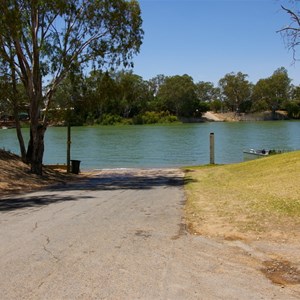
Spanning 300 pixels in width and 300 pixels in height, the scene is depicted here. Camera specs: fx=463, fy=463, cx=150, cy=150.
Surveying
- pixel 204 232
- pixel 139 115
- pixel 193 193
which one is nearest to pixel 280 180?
pixel 193 193

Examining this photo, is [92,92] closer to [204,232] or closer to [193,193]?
[193,193]

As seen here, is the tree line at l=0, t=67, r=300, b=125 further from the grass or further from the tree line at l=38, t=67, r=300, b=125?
the grass

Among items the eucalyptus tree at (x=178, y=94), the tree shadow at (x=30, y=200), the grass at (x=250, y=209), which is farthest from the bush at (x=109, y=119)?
the grass at (x=250, y=209)

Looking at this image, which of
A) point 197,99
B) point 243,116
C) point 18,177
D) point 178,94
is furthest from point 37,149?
point 243,116

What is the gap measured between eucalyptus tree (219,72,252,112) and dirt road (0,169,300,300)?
157m

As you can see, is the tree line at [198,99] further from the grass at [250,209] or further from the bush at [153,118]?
the grass at [250,209]

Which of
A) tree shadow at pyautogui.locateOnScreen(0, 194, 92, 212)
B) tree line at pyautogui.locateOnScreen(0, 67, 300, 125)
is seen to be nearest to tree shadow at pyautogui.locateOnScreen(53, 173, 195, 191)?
tree shadow at pyautogui.locateOnScreen(0, 194, 92, 212)

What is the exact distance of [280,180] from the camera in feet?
42.9

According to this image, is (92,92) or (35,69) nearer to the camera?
(35,69)

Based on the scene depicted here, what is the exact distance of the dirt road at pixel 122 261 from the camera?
179 inches

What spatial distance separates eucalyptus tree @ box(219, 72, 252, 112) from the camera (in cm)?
16188

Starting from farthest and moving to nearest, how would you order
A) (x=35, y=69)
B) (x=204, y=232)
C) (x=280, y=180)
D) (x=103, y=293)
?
(x=35, y=69) → (x=280, y=180) → (x=204, y=232) → (x=103, y=293)

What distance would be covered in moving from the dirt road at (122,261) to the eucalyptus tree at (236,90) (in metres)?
157

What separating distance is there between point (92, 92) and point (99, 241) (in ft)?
55.5
